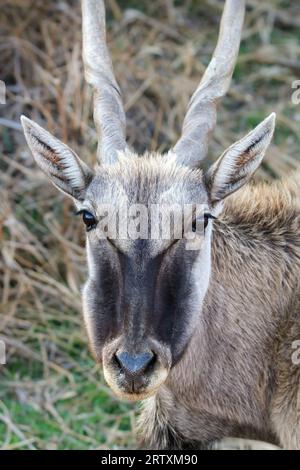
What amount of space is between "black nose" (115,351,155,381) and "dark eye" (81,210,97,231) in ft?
2.42

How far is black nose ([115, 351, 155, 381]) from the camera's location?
198 inches

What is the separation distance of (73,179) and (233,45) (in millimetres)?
1381

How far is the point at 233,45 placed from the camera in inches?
245

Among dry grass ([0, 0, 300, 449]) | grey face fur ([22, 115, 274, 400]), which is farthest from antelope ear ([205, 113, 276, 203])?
dry grass ([0, 0, 300, 449])

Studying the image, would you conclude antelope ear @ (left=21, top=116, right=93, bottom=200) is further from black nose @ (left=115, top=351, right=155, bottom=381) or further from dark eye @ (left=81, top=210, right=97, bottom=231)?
black nose @ (left=115, top=351, right=155, bottom=381)

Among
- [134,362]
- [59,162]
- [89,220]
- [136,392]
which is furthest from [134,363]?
[59,162]

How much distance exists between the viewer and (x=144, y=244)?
5.18m

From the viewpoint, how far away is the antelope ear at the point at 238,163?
552 cm

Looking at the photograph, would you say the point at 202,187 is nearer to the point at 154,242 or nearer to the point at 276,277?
the point at 154,242

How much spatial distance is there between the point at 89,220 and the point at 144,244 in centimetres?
40

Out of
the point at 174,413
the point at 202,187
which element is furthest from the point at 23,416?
the point at 202,187

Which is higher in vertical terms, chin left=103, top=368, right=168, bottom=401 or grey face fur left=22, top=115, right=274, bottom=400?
grey face fur left=22, top=115, right=274, bottom=400

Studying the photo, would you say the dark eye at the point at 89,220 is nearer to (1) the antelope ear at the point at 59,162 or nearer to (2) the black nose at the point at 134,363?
(1) the antelope ear at the point at 59,162

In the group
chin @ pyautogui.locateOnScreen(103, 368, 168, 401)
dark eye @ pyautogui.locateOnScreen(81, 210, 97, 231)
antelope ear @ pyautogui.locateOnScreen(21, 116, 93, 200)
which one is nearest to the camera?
chin @ pyautogui.locateOnScreen(103, 368, 168, 401)
